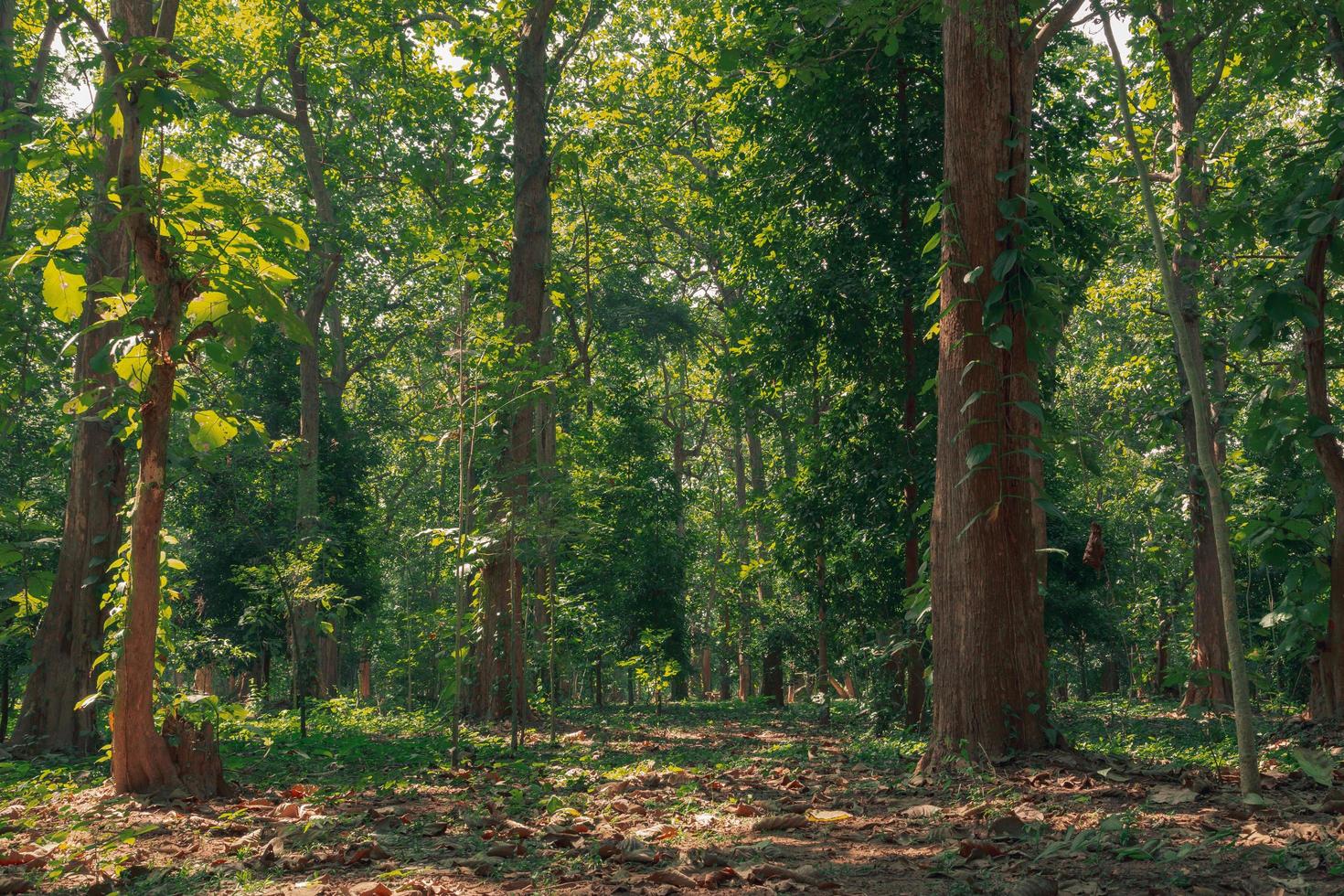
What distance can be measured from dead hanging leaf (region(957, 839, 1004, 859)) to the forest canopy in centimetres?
1

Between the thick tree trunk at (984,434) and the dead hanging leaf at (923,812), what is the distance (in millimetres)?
965

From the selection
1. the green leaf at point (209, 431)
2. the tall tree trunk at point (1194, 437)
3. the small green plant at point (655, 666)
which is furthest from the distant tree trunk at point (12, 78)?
the tall tree trunk at point (1194, 437)

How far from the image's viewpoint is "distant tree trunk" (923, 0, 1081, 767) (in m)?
6.08

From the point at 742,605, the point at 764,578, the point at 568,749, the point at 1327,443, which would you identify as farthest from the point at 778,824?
the point at 764,578

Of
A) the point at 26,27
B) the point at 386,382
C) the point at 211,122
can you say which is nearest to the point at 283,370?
the point at 211,122

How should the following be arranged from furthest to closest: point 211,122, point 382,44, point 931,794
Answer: point 211,122
point 382,44
point 931,794

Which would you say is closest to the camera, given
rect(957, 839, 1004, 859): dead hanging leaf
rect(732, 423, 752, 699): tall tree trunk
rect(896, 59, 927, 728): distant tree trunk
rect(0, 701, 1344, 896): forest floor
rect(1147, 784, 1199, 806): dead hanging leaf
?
rect(0, 701, 1344, 896): forest floor

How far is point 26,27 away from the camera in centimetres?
1248

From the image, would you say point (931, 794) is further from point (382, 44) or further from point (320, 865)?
point (382, 44)

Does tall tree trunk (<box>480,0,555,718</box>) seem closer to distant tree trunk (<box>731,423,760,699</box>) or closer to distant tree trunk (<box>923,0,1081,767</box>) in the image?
distant tree trunk (<box>731,423,760,699</box>)

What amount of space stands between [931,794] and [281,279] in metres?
4.89

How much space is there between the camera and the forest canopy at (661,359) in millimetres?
6090

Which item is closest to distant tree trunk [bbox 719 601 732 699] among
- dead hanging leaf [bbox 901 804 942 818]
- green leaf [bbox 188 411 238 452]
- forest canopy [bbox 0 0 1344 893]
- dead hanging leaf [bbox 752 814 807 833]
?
forest canopy [bbox 0 0 1344 893]

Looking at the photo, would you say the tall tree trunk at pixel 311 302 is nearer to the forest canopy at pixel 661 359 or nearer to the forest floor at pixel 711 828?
the forest canopy at pixel 661 359
